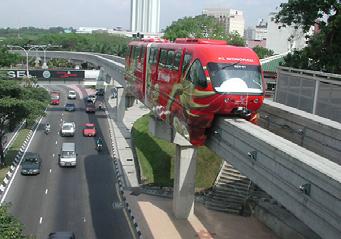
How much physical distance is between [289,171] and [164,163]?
24372 millimetres

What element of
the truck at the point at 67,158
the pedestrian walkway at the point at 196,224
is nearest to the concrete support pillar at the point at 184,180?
the pedestrian walkway at the point at 196,224

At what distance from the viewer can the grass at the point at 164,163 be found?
A: 33.9 m

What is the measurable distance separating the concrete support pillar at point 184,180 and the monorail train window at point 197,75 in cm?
1015

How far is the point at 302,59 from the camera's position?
97.3 feet

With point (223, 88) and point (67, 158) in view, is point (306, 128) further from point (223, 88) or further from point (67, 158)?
point (67, 158)

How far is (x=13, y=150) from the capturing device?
44156 millimetres

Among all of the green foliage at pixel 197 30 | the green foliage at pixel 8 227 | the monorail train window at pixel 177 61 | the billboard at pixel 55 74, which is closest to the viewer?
the green foliage at pixel 8 227

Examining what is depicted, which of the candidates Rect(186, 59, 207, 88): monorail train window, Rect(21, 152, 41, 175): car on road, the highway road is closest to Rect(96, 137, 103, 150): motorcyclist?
the highway road

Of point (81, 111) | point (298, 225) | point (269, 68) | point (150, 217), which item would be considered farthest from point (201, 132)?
point (81, 111)

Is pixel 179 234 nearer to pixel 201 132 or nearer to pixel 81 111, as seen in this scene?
pixel 201 132

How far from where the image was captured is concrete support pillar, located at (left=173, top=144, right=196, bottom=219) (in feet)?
94.4

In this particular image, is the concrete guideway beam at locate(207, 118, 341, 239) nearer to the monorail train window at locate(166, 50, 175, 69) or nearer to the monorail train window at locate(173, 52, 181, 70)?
the monorail train window at locate(173, 52, 181, 70)

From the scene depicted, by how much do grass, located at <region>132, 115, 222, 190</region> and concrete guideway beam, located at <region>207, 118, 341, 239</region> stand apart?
1625cm

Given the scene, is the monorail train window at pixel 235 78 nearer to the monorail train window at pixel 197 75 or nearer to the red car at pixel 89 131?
the monorail train window at pixel 197 75
